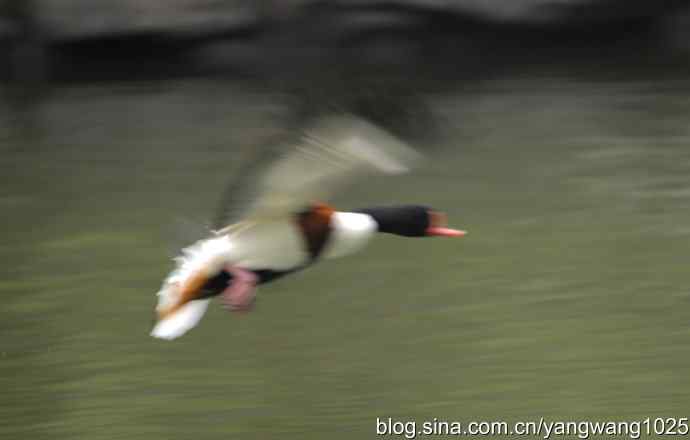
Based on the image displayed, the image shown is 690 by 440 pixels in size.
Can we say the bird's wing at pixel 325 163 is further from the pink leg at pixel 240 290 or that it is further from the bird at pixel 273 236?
the pink leg at pixel 240 290

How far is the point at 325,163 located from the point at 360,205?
3475mm

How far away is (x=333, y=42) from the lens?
11.0m

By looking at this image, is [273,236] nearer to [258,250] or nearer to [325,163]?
[258,250]

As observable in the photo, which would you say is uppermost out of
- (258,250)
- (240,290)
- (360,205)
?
(360,205)

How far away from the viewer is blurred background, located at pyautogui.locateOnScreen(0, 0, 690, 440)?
4492mm

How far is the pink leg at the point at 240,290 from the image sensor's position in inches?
149

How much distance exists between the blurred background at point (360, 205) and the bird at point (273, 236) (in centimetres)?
12

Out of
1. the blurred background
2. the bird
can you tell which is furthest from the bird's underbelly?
the blurred background

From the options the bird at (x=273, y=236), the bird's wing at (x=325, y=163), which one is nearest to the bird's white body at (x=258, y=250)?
the bird at (x=273, y=236)

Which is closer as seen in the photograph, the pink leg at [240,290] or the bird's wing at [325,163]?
the bird's wing at [325,163]

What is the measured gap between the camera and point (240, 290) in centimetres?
382

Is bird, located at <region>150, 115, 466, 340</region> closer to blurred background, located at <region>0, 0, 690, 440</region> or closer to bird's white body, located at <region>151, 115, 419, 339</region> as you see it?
bird's white body, located at <region>151, 115, 419, 339</region>

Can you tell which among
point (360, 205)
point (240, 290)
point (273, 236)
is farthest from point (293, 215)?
point (360, 205)

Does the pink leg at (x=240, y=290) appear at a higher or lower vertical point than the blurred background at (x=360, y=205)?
lower
